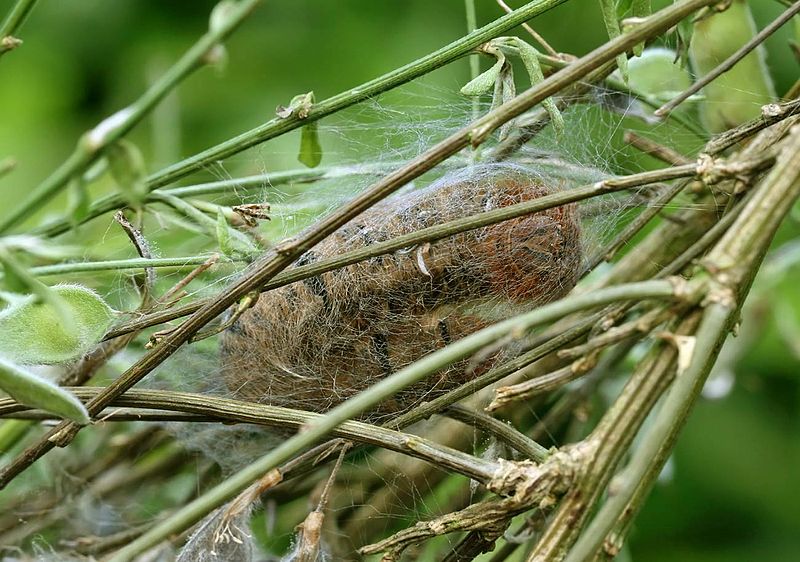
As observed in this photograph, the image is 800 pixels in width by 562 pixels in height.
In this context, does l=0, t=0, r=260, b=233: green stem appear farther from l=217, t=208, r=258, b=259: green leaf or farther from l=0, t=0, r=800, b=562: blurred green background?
l=0, t=0, r=800, b=562: blurred green background

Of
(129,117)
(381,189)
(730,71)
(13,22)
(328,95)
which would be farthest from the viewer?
(328,95)

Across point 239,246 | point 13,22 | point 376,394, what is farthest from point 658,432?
point 13,22

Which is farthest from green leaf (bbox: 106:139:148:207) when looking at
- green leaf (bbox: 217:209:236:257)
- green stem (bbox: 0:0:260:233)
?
green leaf (bbox: 217:209:236:257)

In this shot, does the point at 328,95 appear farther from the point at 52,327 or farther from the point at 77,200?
the point at 77,200

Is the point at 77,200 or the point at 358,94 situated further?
the point at 358,94

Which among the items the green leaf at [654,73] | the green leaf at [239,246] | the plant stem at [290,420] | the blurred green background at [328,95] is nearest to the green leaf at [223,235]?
the green leaf at [239,246]

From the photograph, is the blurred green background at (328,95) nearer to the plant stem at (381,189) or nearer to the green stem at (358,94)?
the green stem at (358,94)
